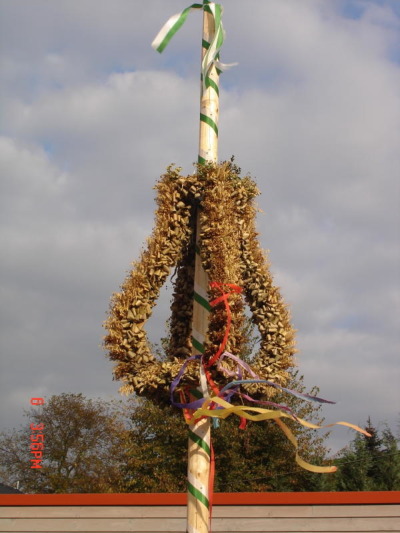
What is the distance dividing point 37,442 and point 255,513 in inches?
904

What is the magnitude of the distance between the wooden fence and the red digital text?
2085 cm

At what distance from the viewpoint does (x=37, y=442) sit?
28.9 meters

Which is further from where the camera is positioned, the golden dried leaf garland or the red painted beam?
the red painted beam

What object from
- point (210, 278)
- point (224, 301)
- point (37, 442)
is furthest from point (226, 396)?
point (37, 442)

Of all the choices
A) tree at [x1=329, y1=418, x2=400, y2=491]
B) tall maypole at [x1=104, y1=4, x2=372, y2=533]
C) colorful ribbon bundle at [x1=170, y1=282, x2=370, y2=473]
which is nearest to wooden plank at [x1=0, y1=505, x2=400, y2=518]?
tall maypole at [x1=104, y1=4, x2=372, y2=533]

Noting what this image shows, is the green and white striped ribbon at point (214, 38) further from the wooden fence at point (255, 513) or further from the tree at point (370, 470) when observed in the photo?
the tree at point (370, 470)

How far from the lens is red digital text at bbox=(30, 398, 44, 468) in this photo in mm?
28172

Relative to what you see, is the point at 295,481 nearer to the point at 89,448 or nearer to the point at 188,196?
the point at 89,448

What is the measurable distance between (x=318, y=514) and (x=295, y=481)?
1285 cm

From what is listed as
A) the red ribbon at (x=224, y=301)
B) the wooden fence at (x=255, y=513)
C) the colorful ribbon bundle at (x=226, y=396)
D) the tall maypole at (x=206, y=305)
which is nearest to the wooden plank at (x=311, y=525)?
the wooden fence at (x=255, y=513)

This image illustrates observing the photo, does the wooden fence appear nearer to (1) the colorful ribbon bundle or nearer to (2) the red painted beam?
(2) the red painted beam

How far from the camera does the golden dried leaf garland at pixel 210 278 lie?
5.04 metres

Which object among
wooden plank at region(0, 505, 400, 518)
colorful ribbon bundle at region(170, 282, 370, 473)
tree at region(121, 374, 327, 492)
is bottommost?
wooden plank at region(0, 505, 400, 518)

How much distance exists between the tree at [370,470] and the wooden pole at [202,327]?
14812mm
